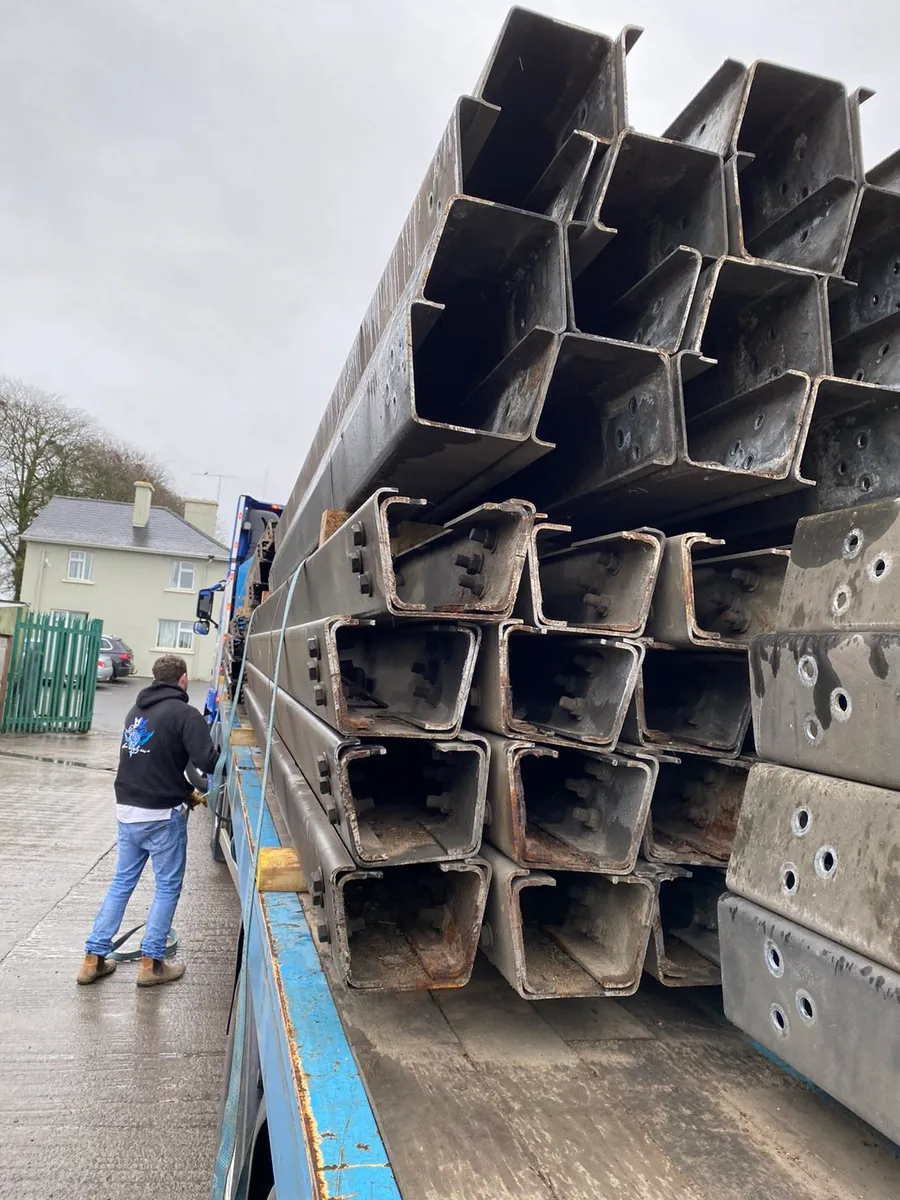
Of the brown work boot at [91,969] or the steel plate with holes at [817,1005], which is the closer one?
the steel plate with holes at [817,1005]

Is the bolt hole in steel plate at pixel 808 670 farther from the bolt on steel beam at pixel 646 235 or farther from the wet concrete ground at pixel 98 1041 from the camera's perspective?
the wet concrete ground at pixel 98 1041

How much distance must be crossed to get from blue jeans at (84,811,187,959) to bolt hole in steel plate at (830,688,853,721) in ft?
13.5

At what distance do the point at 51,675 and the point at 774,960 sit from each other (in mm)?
14323

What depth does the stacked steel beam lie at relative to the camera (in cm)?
152

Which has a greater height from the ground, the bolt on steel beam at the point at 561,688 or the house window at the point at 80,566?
the house window at the point at 80,566

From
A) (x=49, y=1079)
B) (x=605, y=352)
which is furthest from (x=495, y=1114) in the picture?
(x=49, y=1079)

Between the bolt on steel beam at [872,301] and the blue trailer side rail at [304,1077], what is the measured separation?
1921 mm

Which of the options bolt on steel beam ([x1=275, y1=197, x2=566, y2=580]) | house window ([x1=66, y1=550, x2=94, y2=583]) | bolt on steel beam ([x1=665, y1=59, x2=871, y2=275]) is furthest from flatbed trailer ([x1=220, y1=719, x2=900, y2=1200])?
house window ([x1=66, y1=550, x2=94, y2=583])

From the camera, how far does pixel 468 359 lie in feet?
6.64

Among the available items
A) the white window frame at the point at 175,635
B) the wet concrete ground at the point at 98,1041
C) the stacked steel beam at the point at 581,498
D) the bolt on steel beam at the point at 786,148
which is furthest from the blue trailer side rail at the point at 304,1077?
the white window frame at the point at 175,635

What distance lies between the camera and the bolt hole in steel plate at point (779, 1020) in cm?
118

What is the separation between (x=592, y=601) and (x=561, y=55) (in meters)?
1.16

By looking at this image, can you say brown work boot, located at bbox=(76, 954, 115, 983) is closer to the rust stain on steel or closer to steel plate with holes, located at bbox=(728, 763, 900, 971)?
the rust stain on steel

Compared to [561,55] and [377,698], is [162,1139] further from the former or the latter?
[561,55]
